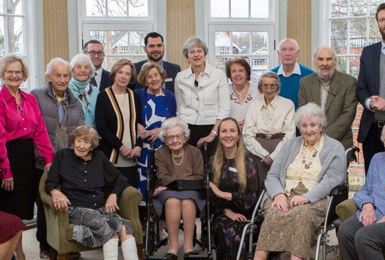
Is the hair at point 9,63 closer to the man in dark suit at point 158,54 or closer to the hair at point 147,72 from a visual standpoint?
the hair at point 147,72

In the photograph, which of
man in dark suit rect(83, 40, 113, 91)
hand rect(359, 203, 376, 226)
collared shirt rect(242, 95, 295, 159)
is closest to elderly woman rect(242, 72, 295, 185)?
collared shirt rect(242, 95, 295, 159)

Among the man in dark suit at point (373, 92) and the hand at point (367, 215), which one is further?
the man in dark suit at point (373, 92)

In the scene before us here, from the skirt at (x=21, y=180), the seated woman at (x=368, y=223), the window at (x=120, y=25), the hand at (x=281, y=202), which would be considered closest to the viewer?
the seated woman at (x=368, y=223)

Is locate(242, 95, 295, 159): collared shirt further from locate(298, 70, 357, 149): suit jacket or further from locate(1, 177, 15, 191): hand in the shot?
locate(1, 177, 15, 191): hand

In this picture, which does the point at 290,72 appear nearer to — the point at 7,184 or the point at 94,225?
the point at 94,225

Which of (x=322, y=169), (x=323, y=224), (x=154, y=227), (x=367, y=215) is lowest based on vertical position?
(x=154, y=227)

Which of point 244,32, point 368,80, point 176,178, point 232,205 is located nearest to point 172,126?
point 176,178

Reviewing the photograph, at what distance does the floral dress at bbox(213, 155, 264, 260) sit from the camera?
13.8ft

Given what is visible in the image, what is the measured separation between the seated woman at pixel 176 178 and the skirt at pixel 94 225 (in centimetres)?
32

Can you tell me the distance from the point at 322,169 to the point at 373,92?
0.82 metres

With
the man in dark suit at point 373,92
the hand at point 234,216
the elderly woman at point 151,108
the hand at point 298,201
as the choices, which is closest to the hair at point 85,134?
the elderly woman at point 151,108

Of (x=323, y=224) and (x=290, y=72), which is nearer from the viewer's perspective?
(x=323, y=224)

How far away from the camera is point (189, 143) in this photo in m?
5.07

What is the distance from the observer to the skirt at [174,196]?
14.3ft
